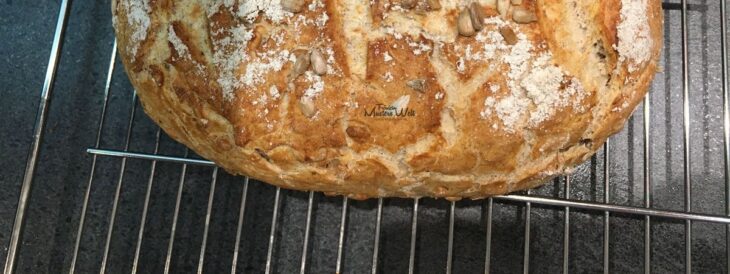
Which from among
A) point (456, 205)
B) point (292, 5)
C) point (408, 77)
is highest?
point (292, 5)

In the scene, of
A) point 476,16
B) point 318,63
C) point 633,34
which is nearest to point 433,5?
point 476,16

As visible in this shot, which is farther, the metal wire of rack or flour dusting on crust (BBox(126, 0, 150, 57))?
the metal wire of rack

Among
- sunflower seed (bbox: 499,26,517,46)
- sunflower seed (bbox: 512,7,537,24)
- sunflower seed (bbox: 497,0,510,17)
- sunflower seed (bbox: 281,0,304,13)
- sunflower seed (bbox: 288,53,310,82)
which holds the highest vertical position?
sunflower seed (bbox: 497,0,510,17)

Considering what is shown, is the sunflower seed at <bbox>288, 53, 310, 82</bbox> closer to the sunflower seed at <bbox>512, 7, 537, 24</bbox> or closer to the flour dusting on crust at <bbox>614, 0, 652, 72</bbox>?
the sunflower seed at <bbox>512, 7, 537, 24</bbox>

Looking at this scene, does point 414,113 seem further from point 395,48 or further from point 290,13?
point 290,13

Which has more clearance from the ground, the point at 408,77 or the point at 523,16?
the point at 523,16

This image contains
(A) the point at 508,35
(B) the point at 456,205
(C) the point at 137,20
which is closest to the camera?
(A) the point at 508,35

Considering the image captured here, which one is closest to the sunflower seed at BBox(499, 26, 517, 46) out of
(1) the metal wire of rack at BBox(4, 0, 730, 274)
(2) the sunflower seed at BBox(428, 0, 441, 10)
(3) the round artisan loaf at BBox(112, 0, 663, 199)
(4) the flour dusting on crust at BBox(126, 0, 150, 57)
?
(3) the round artisan loaf at BBox(112, 0, 663, 199)

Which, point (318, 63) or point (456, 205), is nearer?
point (318, 63)

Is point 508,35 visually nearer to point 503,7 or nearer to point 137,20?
point 503,7
